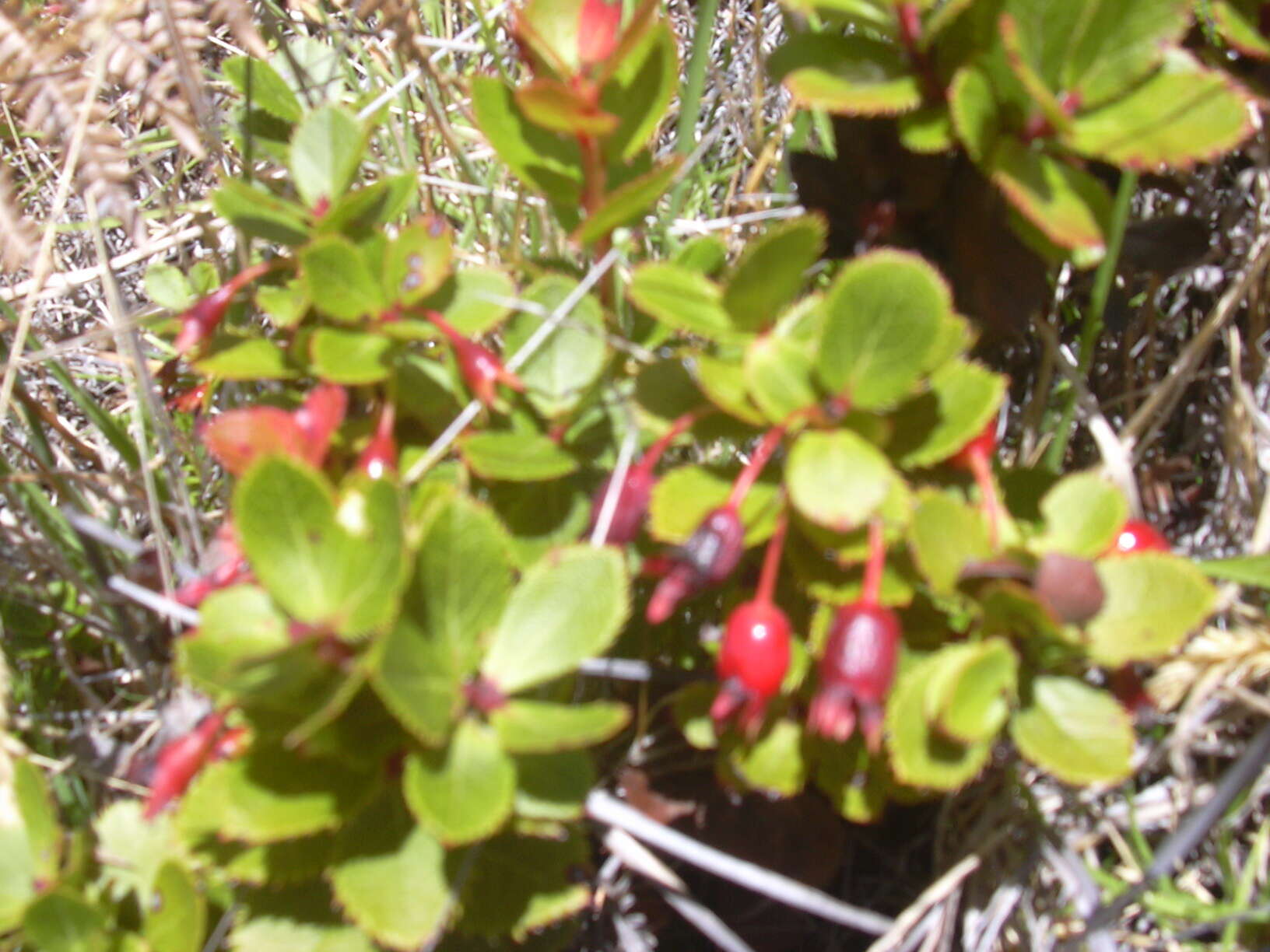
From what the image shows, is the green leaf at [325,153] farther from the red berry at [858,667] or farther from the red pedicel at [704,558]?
the red berry at [858,667]

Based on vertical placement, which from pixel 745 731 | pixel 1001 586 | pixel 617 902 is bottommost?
pixel 617 902

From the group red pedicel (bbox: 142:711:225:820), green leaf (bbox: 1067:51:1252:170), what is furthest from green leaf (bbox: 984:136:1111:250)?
red pedicel (bbox: 142:711:225:820)

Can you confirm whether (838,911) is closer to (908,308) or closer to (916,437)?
(916,437)

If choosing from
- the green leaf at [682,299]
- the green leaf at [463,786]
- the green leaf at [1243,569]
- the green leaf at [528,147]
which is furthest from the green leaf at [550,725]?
the green leaf at [1243,569]

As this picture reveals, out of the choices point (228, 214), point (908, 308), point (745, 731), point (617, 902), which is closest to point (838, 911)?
point (745, 731)

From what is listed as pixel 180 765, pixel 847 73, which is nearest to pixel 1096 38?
pixel 847 73

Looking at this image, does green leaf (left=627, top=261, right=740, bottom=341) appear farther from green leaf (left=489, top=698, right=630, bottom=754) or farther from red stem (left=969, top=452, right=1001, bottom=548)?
green leaf (left=489, top=698, right=630, bottom=754)

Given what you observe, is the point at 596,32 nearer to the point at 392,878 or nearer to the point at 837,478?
the point at 837,478
